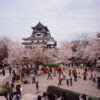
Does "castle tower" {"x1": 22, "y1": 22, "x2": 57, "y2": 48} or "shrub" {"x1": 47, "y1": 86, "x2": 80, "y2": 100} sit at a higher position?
"castle tower" {"x1": 22, "y1": 22, "x2": 57, "y2": 48}

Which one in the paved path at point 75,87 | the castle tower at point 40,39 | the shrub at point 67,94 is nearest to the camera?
the shrub at point 67,94

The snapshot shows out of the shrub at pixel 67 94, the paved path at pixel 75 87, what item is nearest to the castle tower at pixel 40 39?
the paved path at pixel 75 87

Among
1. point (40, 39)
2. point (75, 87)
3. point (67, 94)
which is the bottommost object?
point (75, 87)

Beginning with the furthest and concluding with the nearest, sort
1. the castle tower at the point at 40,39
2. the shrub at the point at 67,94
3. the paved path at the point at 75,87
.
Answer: the castle tower at the point at 40,39 → the paved path at the point at 75,87 → the shrub at the point at 67,94

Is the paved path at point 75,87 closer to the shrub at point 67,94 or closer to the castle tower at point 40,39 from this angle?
the shrub at point 67,94

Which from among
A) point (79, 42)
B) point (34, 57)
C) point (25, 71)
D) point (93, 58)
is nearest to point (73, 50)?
point (79, 42)

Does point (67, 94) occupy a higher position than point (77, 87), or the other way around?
point (67, 94)

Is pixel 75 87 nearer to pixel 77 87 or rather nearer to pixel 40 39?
pixel 77 87

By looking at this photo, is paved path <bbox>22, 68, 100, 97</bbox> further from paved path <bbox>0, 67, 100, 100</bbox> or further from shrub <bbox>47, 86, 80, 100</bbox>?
shrub <bbox>47, 86, 80, 100</bbox>

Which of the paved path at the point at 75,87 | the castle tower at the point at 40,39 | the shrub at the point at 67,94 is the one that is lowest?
the paved path at the point at 75,87

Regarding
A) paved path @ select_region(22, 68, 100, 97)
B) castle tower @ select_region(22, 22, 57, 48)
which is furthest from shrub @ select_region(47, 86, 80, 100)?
castle tower @ select_region(22, 22, 57, 48)

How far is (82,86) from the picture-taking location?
35.9 m

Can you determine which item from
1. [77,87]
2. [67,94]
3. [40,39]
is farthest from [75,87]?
[40,39]

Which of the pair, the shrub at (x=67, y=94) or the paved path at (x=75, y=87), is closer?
the shrub at (x=67, y=94)
